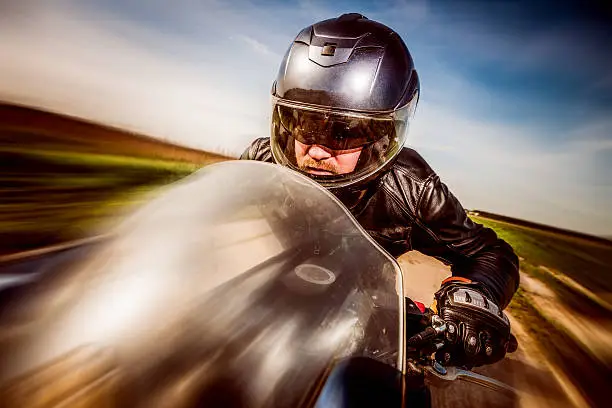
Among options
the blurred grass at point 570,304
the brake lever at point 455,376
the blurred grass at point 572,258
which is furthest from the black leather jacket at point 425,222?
the blurred grass at point 572,258

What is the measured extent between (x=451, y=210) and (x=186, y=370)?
1.91 meters

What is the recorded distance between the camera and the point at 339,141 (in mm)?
1854

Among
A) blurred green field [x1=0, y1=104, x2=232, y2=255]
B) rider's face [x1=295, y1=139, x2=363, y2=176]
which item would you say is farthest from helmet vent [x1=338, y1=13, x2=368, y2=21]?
blurred green field [x1=0, y1=104, x2=232, y2=255]

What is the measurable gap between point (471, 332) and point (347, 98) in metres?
1.34

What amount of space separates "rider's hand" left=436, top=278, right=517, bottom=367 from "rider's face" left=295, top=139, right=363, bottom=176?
3.28 feet

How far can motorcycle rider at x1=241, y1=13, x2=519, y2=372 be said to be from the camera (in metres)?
1.83

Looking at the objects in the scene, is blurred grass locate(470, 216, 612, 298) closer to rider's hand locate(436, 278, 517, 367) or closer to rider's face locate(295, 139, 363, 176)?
rider's face locate(295, 139, 363, 176)

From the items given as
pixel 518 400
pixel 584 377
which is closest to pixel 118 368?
pixel 518 400

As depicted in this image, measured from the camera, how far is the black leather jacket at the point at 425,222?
1.97m

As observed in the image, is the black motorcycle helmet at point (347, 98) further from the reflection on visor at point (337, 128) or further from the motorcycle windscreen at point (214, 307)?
the motorcycle windscreen at point (214, 307)

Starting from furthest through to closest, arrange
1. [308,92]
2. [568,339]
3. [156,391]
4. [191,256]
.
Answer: [568,339] → [308,92] → [191,256] → [156,391]

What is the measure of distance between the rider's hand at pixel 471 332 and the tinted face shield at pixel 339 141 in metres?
0.93

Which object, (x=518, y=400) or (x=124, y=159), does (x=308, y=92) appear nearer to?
(x=518, y=400)

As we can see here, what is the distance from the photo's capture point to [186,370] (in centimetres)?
57
